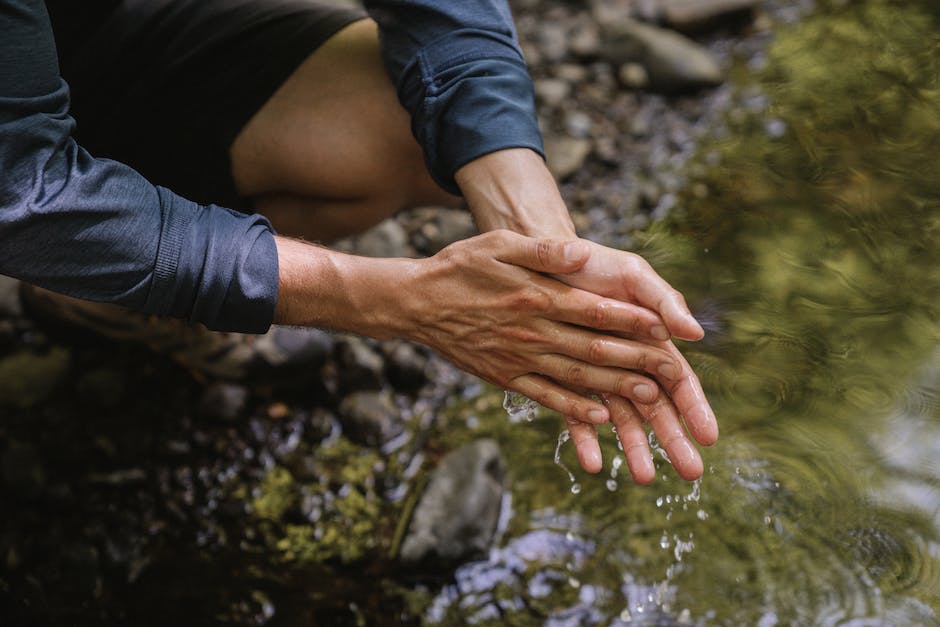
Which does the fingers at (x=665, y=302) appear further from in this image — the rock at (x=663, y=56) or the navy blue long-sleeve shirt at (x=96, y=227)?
the rock at (x=663, y=56)

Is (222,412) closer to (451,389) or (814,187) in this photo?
(451,389)

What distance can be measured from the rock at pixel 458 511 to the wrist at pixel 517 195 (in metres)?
0.61

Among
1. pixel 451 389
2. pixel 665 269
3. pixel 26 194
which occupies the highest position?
pixel 26 194

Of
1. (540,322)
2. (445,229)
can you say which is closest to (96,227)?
(540,322)

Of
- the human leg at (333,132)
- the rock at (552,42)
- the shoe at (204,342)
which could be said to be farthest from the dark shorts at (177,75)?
the rock at (552,42)

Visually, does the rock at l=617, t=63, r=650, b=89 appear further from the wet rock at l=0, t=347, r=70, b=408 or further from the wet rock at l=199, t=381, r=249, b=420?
the wet rock at l=0, t=347, r=70, b=408

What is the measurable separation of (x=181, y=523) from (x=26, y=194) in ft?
3.35

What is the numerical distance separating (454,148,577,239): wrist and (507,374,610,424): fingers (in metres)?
0.29

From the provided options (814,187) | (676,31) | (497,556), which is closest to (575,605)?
(497,556)

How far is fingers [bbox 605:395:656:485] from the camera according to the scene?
5.10 feet

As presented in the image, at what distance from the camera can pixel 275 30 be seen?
1.96m

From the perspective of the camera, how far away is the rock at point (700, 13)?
3582 millimetres

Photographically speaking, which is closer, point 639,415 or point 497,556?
point 639,415

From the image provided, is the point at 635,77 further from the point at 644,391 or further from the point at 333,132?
the point at 644,391
